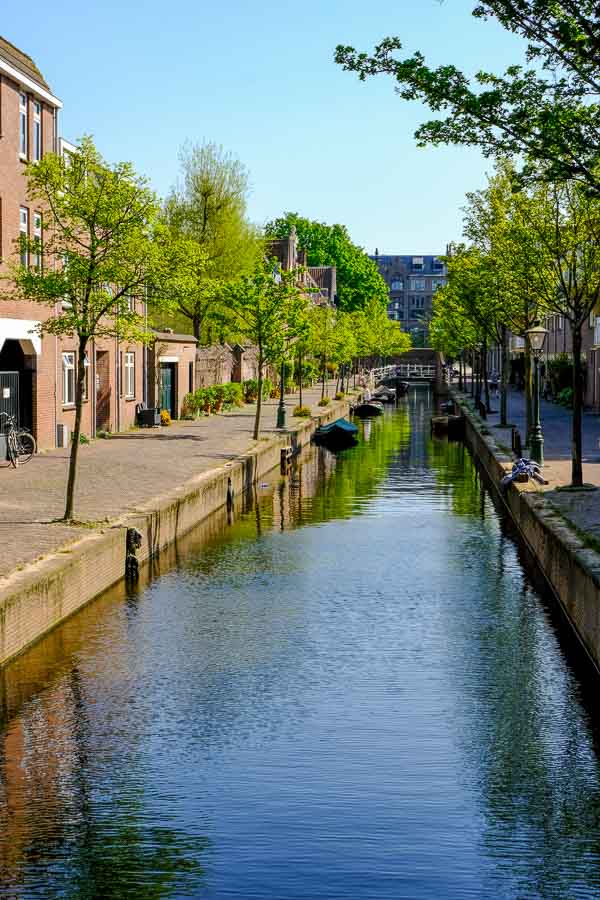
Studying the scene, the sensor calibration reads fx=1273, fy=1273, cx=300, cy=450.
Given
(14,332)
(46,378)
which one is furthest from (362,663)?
(46,378)

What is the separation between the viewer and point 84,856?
9.30 metres

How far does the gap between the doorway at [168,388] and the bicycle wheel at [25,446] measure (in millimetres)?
16966

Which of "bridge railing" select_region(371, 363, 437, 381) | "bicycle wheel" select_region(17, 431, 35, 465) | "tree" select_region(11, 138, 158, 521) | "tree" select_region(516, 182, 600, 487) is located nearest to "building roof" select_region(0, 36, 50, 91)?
"bicycle wheel" select_region(17, 431, 35, 465)

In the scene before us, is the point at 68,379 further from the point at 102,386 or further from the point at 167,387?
the point at 167,387

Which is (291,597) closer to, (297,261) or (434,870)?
(434,870)

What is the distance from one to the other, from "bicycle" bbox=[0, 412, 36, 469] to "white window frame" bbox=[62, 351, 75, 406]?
16.1ft

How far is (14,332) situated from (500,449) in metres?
14.3

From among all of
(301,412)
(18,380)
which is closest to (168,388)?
(301,412)

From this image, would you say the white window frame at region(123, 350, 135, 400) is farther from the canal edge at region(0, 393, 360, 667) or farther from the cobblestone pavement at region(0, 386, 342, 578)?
the canal edge at region(0, 393, 360, 667)

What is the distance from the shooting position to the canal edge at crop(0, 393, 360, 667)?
1432 centimetres

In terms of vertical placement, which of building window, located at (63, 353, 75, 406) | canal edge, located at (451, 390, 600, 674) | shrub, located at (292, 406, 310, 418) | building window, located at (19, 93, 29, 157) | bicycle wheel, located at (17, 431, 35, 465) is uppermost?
building window, located at (19, 93, 29, 157)

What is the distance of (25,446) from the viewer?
102ft

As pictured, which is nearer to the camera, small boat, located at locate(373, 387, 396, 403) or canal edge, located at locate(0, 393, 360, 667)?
canal edge, located at locate(0, 393, 360, 667)

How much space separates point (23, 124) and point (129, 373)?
12.9 metres
